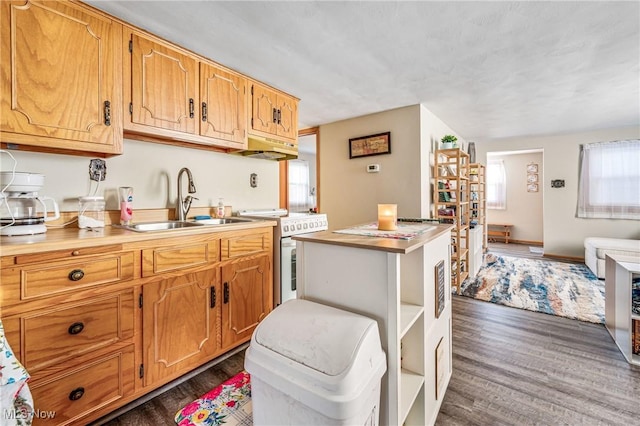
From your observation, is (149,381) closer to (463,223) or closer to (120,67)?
(120,67)

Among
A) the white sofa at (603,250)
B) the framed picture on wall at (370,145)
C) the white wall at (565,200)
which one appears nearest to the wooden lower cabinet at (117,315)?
the framed picture on wall at (370,145)

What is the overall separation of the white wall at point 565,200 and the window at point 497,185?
1714 millimetres

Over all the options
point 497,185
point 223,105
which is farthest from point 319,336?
point 497,185

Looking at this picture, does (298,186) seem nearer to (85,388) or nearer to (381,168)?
(381,168)

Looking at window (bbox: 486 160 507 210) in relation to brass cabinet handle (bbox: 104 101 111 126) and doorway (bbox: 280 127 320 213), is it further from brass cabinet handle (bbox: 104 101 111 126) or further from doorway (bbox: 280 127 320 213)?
brass cabinet handle (bbox: 104 101 111 126)

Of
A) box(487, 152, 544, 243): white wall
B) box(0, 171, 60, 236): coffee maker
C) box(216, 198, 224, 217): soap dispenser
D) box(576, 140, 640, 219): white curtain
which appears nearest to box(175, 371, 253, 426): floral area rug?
box(0, 171, 60, 236): coffee maker

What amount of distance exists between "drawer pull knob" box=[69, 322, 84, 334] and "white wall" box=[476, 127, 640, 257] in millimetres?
6895

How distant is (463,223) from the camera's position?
4.02 m

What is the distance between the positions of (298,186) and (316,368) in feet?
20.4

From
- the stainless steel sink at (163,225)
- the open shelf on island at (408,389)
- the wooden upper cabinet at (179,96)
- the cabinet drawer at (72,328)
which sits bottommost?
the open shelf on island at (408,389)

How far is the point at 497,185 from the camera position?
23.4 ft

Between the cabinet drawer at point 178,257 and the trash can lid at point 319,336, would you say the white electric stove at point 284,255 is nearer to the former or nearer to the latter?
the cabinet drawer at point 178,257

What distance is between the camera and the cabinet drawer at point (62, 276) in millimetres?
1153

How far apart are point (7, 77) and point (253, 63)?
1.48 metres
